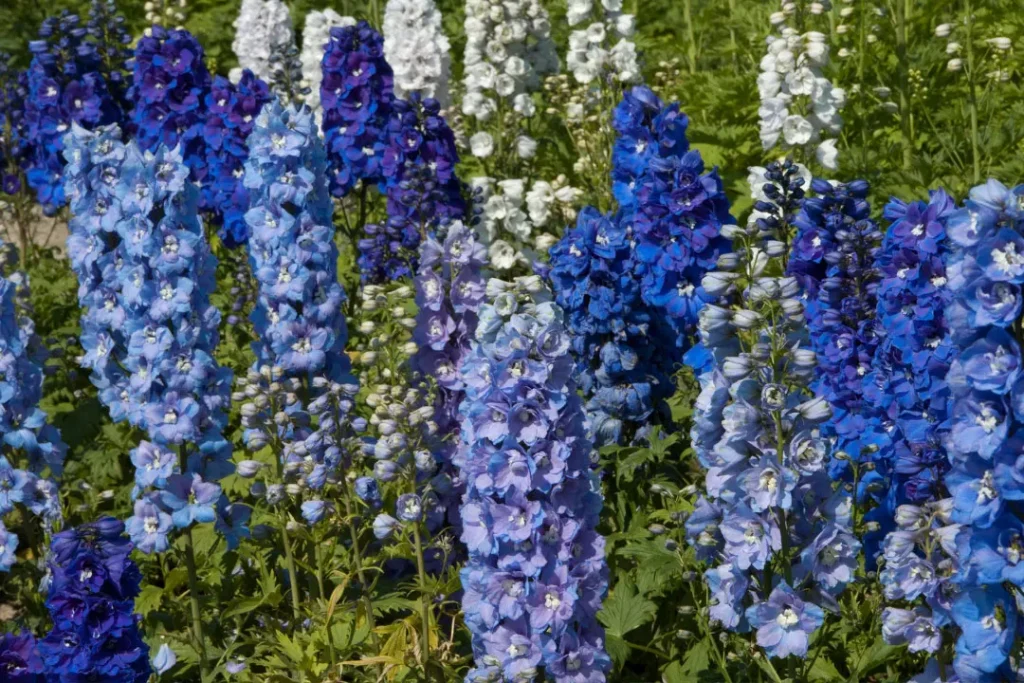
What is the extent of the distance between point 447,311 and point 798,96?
9.48ft

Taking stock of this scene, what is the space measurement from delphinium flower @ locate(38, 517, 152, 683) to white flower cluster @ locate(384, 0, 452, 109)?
4.48 meters

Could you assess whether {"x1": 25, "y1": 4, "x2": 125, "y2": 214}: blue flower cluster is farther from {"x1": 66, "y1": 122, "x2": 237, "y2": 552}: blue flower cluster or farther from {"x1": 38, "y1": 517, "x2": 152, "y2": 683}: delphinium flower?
{"x1": 38, "y1": 517, "x2": 152, "y2": 683}: delphinium flower

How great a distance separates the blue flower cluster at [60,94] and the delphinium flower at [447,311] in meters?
3.63

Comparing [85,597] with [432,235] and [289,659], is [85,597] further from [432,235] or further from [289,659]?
[432,235]

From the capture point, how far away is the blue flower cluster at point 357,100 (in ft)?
22.9

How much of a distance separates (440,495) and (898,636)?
179 cm

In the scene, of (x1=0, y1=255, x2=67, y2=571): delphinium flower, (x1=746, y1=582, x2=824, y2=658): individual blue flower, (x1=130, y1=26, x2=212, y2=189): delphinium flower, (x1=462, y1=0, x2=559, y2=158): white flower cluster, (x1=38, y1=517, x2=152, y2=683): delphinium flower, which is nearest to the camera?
(x1=746, y1=582, x2=824, y2=658): individual blue flower

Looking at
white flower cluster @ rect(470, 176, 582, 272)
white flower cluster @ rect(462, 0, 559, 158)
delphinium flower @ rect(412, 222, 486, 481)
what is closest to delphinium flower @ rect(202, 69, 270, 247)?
white flower cluster @ rect(462, 0, 559, 158)

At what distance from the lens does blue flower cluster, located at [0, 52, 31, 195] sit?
8.45m

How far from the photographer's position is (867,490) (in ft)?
14.9

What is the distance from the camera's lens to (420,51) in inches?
314

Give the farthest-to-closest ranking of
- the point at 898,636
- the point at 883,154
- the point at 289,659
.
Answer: the point at 883,154 → the point at 289,659 → the point at 898,636

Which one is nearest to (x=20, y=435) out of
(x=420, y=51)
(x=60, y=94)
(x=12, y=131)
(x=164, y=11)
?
(x=60, y=94)

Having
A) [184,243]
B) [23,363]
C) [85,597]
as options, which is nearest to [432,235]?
[184,243]
